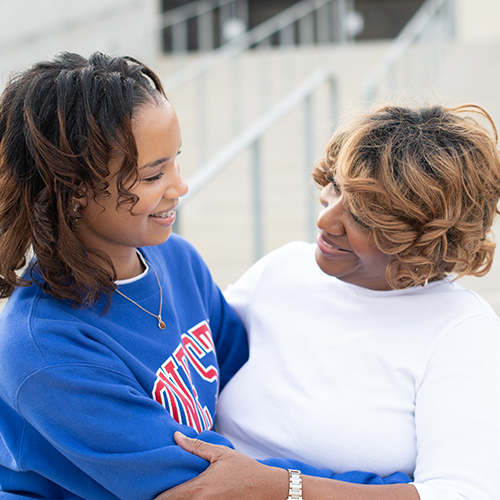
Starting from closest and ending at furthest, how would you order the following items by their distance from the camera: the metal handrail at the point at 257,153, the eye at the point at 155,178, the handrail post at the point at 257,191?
1. the eye at the point at 155,178
2. the metal handrail at the point at 257,153
3. the handrail post at the point at 257,191

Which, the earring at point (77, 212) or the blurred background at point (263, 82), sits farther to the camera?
the blurred background at point (263, 82)

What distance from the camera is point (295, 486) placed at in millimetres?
940

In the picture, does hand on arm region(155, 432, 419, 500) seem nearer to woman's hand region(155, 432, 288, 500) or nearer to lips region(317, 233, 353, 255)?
woman's hand region(155, 432, 288, 500)

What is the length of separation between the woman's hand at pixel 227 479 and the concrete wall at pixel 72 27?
4580mm

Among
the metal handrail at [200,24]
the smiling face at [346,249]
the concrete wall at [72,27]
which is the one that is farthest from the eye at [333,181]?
the metal handrail at [200,24]

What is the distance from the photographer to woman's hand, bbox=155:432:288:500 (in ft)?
2.93

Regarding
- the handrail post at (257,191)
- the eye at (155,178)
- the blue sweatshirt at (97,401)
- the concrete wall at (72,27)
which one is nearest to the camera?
the blue sweatshirt at (97,401)

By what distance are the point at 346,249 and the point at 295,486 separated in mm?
449

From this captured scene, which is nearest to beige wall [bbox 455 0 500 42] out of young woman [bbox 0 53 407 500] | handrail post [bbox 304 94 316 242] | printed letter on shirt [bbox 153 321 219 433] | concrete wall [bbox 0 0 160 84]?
concrete wall [bbox 0 0 160 84]

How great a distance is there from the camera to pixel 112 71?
959mm

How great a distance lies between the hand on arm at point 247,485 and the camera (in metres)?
0.90

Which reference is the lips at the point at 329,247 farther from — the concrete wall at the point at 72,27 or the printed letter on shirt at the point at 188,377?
the concrete wall at the point at 72,27

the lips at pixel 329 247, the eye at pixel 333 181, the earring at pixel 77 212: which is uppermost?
the earring at pixel 77 212

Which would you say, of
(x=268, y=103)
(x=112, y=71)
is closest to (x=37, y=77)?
(x=112, y=71)
